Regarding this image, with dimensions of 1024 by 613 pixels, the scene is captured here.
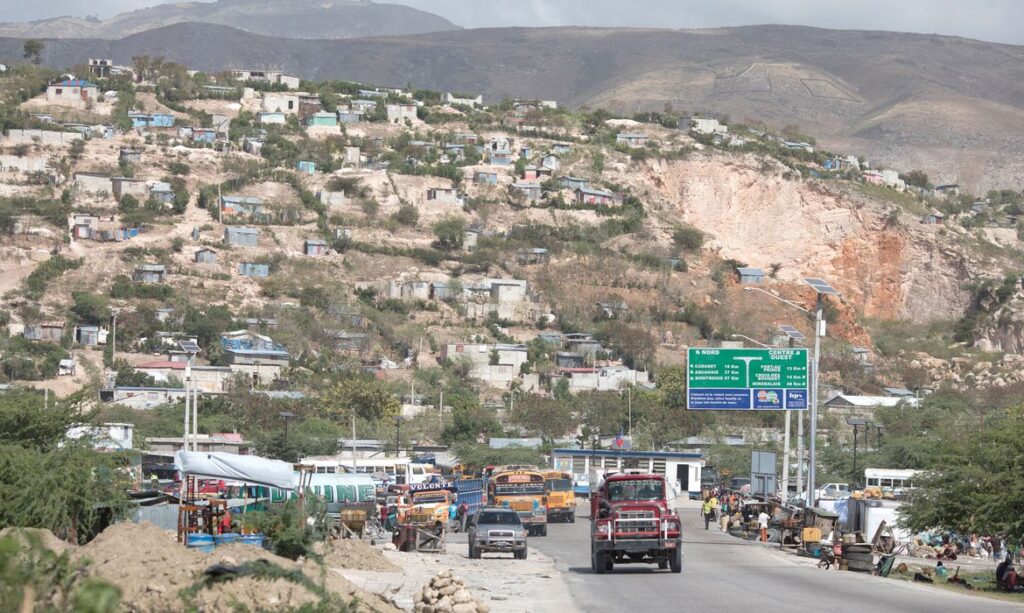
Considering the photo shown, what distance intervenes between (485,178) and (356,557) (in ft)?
360

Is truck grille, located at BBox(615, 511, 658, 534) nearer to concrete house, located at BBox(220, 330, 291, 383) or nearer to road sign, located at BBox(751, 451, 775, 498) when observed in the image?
road sign, located at BBox(751, 451, 775, 498)

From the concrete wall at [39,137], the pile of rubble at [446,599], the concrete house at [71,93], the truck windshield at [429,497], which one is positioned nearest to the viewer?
the pile of rubble at [446,599]

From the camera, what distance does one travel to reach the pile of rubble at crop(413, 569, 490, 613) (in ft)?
71.5

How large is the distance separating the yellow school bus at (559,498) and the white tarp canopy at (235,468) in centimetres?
2393

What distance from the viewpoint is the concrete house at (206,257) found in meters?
112

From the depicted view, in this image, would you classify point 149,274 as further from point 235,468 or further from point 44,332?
point 235,468

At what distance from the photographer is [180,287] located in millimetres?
107688

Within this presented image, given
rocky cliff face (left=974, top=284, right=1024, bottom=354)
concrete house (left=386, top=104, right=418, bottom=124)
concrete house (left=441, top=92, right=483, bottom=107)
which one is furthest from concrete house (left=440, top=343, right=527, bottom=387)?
concrete house (left=441, top=92, right=483, bottom=107)

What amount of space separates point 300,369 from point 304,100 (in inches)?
2637

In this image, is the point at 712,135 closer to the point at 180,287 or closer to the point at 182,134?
the point at 182,134

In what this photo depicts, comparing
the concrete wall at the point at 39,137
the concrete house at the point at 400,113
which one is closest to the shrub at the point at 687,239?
the concrete house at the point at 400,113

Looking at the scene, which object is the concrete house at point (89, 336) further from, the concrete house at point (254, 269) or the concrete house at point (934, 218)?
the concrete house at point (934, 218)

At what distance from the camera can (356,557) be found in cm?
2995

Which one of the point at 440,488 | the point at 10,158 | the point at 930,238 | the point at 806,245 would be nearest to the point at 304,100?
the point at 10,158
